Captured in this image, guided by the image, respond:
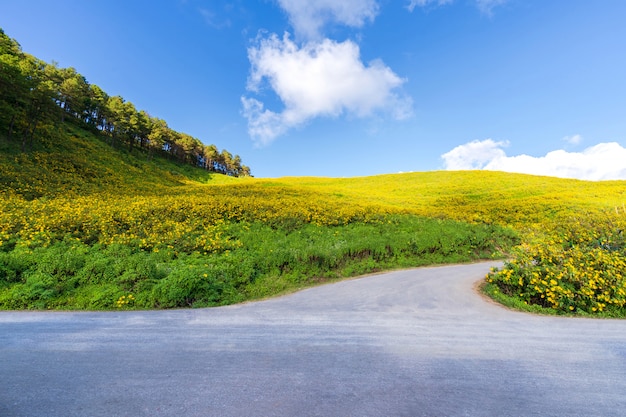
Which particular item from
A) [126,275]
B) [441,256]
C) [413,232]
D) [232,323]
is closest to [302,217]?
[413,232]

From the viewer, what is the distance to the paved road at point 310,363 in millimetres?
3053

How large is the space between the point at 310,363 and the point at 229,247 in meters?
8.92

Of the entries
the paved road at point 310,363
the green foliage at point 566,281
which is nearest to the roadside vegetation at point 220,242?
the green foliage at point 566,281

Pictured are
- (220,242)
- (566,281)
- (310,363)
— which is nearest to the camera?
(310,363)

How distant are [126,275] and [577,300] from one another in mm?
13251

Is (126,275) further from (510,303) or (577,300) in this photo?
(577,300)

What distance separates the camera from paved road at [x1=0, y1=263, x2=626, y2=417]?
10.0ft

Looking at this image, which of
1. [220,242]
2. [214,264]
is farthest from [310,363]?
[220,242]

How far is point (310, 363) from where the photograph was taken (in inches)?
157

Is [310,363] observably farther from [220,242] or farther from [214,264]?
[220,242]

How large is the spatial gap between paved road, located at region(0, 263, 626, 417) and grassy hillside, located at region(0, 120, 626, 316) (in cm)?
111

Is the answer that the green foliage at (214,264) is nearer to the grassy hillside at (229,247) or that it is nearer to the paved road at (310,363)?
the grassy hillside at (229,247)

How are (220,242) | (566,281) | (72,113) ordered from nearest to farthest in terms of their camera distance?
1. (566,281)
2. (220,242)
3. (72,113)

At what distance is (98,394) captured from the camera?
126 inches
